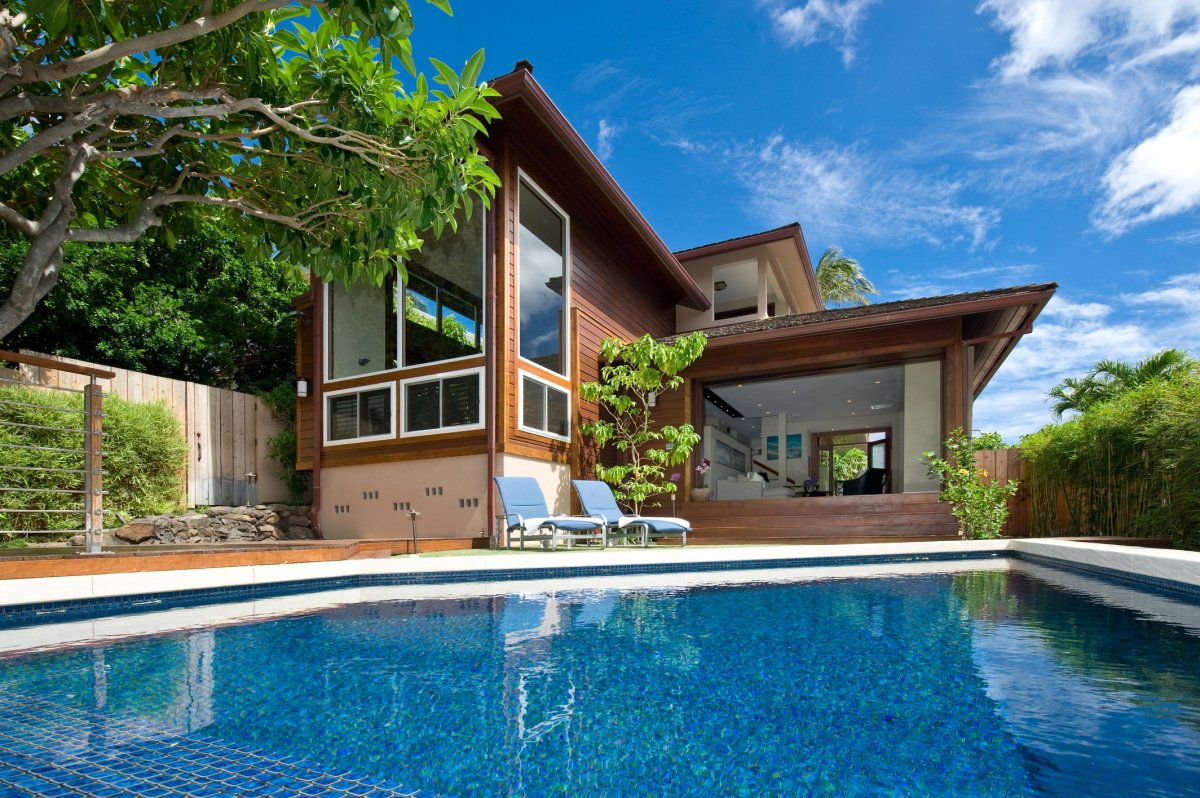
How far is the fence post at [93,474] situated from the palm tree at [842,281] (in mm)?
25670

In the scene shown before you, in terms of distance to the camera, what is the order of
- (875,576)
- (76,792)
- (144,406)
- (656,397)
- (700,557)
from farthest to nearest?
(656,397) → (144,406) → (700,557) → (875,576) → (76,792)

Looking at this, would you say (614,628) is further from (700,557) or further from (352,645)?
(700,557)

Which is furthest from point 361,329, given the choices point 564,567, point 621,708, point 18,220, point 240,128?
point 621,708

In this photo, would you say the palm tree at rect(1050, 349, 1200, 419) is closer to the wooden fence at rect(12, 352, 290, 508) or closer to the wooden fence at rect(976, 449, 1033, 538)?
the wooden fence at rect(976, 449, 1033, 538)

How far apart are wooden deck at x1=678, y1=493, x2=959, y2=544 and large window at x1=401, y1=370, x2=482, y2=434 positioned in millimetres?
3819

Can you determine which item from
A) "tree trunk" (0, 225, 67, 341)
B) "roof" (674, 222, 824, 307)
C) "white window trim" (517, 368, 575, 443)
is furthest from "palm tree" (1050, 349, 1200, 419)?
"tree trunk" (0, 225, 67, 341)

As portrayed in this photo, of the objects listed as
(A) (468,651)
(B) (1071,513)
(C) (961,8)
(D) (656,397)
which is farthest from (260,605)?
(C) (961,8)

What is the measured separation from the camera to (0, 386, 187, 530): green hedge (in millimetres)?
7281

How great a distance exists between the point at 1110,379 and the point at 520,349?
18.5m

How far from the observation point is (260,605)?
15.8 feet

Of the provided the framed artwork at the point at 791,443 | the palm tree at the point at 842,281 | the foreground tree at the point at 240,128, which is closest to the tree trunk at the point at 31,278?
the foreground tree at the point at 240,128

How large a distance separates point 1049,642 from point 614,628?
2.31m

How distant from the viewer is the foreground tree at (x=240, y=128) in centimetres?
333

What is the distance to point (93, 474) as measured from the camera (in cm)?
478
